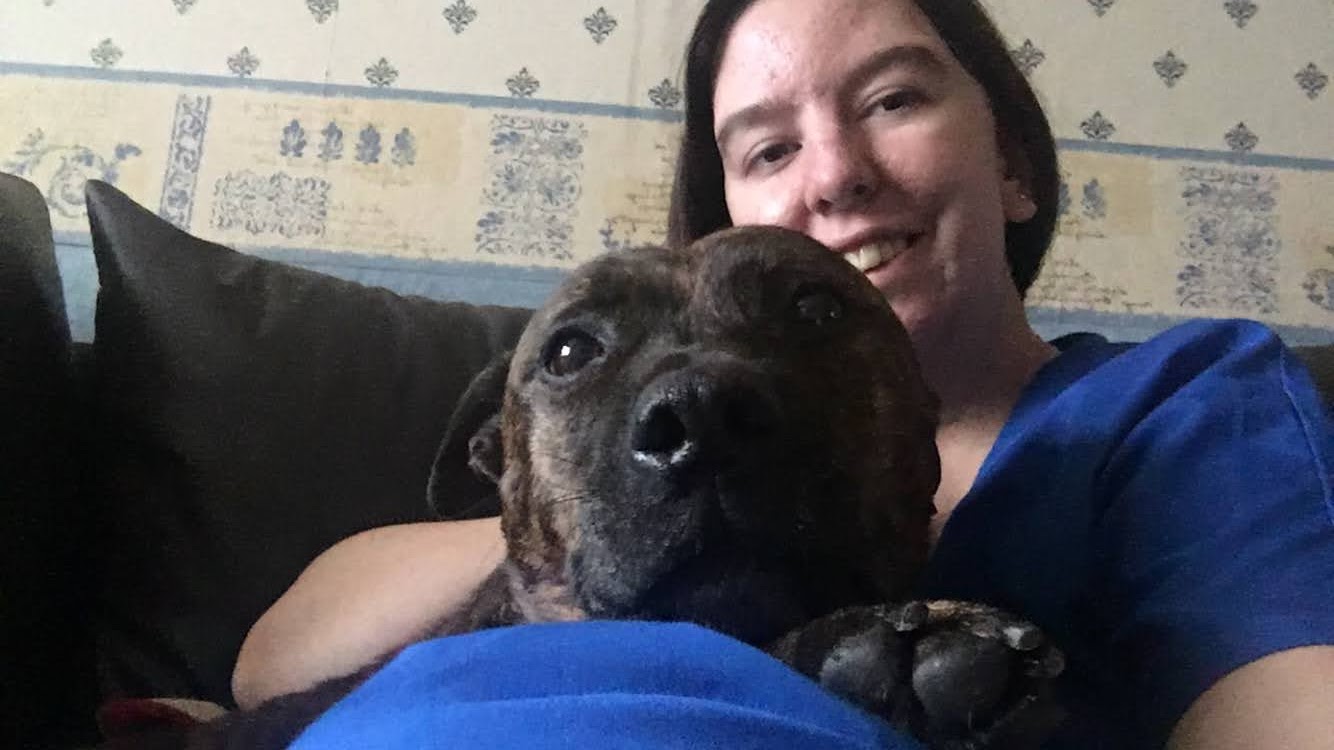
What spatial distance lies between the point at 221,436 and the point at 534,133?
1.24 m

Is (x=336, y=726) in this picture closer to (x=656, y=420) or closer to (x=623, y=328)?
(x=656, y=420)

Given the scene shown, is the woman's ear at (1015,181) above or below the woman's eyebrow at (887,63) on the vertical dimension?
below

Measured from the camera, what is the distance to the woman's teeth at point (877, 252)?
4.66 feet

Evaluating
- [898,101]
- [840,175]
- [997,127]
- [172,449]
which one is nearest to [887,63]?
[898,101]

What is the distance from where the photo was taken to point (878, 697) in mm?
783

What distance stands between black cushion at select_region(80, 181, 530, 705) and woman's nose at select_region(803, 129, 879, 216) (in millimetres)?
716

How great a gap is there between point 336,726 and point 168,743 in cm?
62

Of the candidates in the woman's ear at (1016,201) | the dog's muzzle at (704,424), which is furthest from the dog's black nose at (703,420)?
the woman's ear at (1016,201)

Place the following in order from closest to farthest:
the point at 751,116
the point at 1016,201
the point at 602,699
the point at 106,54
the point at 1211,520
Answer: the point at 602,699 < the point at 1211,520 < the point at 751,116 < the point at 1016,201 < the point at 106,54

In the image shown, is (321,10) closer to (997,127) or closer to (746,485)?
(997,127)

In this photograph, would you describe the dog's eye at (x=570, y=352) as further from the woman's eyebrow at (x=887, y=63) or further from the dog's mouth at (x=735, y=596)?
the woman's eyebrow at (x=887, y=63)

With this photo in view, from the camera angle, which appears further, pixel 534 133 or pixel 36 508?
pixel 534 133

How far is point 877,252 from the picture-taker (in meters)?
1.42

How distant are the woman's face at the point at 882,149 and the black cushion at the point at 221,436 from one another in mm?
663
